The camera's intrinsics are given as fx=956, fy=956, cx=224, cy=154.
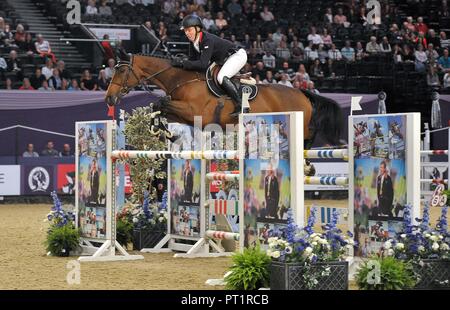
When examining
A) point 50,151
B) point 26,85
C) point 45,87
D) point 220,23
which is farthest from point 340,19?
point 50,151

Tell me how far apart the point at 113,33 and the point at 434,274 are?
16.0 metres

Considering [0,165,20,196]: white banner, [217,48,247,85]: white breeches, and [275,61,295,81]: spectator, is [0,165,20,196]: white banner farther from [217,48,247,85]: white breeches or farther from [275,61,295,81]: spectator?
[217,48,247,85]: white breeches

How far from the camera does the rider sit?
35.5 ft

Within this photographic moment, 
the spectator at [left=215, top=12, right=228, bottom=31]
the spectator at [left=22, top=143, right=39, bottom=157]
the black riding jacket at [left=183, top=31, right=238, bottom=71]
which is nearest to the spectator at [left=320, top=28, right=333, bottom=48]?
the spectator at [left=215, top=12, right=228, bottom=31]

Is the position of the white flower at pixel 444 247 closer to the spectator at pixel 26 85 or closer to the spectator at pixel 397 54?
the spectator at pixel 26 85

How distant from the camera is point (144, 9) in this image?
23.9 metres

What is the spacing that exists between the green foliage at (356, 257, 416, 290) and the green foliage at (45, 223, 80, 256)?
416cm

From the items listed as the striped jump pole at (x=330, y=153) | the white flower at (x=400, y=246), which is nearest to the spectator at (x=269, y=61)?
the striped jump pole at (x=330, y=153)

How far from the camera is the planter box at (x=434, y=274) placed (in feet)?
23.4

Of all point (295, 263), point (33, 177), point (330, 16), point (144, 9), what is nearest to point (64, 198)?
point (33, 177)

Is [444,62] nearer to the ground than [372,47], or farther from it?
nearer to the ground

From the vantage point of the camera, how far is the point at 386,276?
6.87 meters

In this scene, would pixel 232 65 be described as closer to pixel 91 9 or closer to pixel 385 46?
pixel 91 9

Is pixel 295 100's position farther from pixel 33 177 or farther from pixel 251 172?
pixel 33 177
